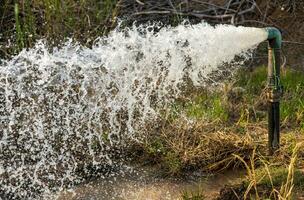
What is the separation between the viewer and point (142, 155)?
3498 mm

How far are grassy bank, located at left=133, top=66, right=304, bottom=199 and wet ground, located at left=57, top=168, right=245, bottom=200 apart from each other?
71 millimetres

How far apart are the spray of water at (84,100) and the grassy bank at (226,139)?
0.59 ft

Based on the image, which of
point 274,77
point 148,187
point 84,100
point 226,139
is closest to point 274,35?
point 274,77

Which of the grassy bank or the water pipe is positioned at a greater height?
the water pipe

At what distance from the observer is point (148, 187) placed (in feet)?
10.4

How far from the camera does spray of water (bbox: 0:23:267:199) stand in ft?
11.0

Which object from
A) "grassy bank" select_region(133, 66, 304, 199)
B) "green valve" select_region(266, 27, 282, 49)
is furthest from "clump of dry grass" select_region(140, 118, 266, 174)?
"green valve" select_region(266, 27, 282, 49)

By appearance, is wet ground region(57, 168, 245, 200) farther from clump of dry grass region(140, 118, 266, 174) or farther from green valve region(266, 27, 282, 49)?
green valve region(266, 27, 282, 49)

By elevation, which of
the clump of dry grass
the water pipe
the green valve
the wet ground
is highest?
the green valve

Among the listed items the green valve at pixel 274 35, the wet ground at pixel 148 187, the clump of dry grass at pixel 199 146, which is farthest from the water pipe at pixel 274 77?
the wet ground at pixel 148 187

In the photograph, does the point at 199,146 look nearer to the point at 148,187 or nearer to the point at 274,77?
the point at 148,187

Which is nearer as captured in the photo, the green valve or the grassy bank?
the green valve

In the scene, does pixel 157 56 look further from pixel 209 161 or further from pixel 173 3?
pixel 173 3

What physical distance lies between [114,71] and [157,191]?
86 centimetres
